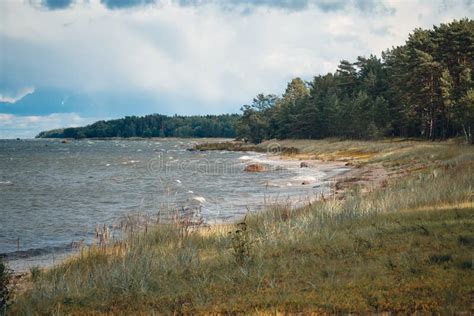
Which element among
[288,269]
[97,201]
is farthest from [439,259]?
[97,201]

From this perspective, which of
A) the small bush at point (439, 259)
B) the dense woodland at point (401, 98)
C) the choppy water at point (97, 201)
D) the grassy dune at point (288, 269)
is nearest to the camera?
the grassy dune at point (288, 269)

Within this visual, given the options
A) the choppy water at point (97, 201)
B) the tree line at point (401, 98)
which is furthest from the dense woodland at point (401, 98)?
the choppy water at point (97, 201)

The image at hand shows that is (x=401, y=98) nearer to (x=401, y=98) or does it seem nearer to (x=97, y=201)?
(x=401, y=98)

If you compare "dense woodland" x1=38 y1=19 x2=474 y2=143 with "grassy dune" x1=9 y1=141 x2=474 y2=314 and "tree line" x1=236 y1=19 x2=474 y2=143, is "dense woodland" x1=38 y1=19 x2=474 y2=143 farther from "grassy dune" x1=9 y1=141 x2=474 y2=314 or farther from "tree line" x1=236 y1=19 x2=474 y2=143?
"grassy dune" x1=9 y1=141 x2=474 y2=314

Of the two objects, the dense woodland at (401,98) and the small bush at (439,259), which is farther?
the dense woodland at (401,98)

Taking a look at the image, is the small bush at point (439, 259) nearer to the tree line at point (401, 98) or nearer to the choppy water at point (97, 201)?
the choppy water at point (97, 201)

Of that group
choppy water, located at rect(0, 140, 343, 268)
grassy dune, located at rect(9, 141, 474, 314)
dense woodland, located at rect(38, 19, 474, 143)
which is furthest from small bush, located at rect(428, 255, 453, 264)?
dense woodland, located at rect(38, 19, 474, 143)

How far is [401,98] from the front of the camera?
67.4 m

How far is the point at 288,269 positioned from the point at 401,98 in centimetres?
6394

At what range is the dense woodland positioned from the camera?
53844mm

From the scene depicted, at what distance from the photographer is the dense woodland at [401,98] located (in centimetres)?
5384

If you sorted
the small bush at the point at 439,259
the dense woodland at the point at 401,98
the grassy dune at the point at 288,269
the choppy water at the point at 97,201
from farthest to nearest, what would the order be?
the dense woodland at the point at 401,98 → the choppy water at the point at 97,201 → the small bush at the point at 439,259 → the grassy dune at the point at 288,269

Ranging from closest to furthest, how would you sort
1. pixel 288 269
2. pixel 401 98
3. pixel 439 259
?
pixel 439 259
pixel 288 269
pixel 401 98

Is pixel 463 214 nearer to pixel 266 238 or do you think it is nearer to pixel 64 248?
pixel 266 238
